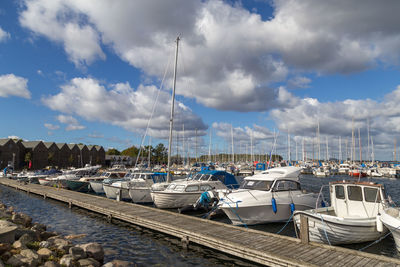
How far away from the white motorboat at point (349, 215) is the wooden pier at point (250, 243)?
4.87 feet

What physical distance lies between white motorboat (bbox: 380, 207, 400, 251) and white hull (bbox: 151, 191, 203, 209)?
42.1ft

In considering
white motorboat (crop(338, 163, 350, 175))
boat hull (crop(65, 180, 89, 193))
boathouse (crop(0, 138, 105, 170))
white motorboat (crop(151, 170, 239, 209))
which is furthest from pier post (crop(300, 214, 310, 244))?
boathouse (crop(0, 138, 105, 170))

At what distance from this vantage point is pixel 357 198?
13.6m

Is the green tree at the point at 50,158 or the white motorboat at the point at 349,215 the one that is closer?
the white motorboat at the point at 349,215

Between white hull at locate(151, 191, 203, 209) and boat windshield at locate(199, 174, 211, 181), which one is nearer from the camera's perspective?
white hull at locate(151, 191, 203, 209)

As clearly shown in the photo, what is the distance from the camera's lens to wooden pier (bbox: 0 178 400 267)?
8.96 meters

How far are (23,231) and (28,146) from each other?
9071cm

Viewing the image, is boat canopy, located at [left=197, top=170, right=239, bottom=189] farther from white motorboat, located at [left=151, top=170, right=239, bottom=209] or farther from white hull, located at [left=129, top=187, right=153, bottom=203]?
white hull, located at [left=129, top=187, right=153, bottom=203]

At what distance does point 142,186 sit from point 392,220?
2002 centimetres

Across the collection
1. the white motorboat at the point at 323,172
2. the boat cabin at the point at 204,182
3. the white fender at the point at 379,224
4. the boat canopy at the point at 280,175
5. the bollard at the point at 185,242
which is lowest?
the white motorboat at the point at 323,172

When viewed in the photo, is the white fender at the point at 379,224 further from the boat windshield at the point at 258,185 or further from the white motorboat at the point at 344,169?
the white motorboat at the point at 344,169

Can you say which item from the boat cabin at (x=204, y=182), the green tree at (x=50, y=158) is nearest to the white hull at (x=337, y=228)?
the boat cabin at (x=204, y=182)

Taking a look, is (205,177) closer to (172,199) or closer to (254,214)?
(172,199)

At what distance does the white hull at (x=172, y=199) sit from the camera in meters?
21.0
